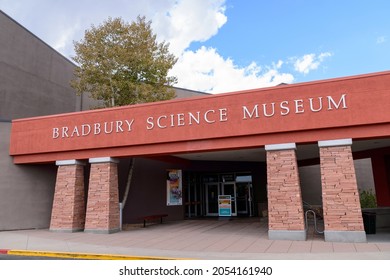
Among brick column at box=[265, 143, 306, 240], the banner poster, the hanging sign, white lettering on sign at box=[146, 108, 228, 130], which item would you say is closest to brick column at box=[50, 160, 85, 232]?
white lettering on sign at box=[146, 108, 228, 130]

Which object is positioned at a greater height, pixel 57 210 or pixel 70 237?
pixel 57 210

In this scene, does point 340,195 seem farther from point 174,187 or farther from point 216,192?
point 216,192

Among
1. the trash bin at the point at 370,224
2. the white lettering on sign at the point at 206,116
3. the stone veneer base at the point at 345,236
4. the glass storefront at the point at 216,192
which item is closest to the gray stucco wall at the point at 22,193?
the white lettering on sign at the point at 206,116

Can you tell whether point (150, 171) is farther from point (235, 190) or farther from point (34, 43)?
point (34, 43)

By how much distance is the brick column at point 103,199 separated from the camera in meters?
14.4

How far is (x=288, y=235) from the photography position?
37.9 ft

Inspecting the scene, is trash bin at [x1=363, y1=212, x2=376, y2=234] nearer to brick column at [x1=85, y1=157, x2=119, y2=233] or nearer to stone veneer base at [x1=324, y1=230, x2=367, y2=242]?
stone veneer base at [x1=324, y1=230, x2=367, y2=242]

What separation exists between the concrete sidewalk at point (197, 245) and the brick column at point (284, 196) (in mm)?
503

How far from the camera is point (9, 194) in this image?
16.1 meters

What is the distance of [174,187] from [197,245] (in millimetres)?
10806

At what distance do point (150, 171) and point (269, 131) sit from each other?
34.0ft

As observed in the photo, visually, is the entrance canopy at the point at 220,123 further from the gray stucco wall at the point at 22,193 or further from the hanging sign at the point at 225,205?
the hanging sign at the point at 225,205

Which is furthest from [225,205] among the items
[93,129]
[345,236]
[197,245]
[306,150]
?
[345,236]
